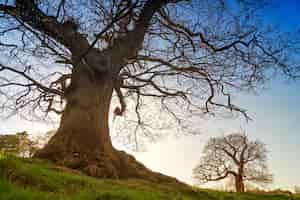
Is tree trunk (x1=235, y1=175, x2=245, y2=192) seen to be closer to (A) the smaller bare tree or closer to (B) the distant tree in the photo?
(A) the smaller bare tree

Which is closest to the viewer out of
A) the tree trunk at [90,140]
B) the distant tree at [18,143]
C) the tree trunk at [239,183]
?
the tree trunk at [90,140]

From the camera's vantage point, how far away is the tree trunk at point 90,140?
6617mm

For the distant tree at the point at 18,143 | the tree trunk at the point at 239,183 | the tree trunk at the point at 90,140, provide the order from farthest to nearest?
the tree trunk at the point at 239,183 → the distant tree at the point at 18,143 → the tree trunk at the point at 90,140

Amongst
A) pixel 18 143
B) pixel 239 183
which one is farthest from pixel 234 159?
pixel 18 143

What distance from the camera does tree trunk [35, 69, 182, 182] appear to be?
662 cm

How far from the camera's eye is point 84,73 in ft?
26.8

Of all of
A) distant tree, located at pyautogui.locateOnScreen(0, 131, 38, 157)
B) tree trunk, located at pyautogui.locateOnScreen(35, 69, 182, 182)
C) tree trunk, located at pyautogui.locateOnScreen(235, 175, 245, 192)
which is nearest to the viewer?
tree trunk, located at pyautogui.locateOnScreen(35, 69, 182, 182)

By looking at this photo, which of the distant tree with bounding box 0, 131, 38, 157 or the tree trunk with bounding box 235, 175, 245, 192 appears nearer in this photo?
the distant tree with bounding box 0, 131, 38, 157

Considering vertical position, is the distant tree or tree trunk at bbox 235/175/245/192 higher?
the distant tree

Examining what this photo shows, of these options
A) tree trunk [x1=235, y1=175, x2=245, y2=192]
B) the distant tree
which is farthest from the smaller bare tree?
the distant tree

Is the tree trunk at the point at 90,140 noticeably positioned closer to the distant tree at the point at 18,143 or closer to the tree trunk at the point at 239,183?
the distant tree at the point at 18,143

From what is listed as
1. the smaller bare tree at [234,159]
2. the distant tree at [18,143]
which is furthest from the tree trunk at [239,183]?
the distant tree at [18,143]

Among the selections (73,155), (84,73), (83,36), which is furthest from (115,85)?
(73,155)

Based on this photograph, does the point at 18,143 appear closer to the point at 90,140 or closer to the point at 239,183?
the point at 90,140
